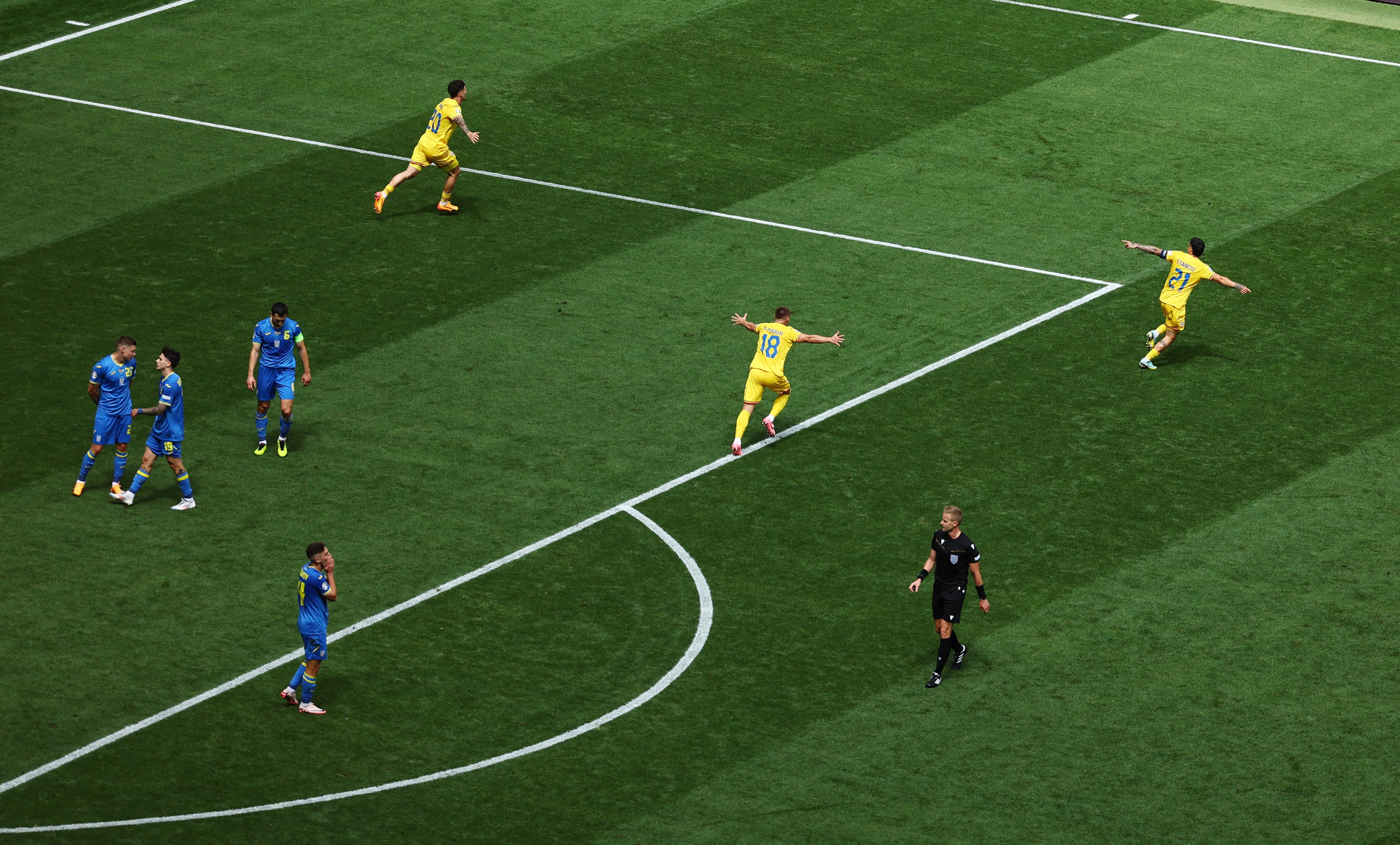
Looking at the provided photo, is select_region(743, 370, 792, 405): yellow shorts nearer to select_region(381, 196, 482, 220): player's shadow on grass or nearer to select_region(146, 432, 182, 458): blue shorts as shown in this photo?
select_region(146, 432, 182, 458): blue shorts

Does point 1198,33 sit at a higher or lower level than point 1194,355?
higher

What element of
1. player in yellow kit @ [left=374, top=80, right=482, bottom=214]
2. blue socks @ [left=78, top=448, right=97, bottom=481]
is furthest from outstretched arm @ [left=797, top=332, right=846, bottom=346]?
blue socks @ [left=78, top=448, right=97, bottom=481]

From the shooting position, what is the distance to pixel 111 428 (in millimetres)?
24359

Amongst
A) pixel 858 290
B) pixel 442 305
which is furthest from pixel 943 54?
pixel 442 305

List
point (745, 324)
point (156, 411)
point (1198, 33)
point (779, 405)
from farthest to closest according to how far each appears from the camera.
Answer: point (1198, 33) → point (779, 405) → point (745, 324) → point (156, 411)

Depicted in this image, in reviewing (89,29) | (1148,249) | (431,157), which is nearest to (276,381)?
(431,157)

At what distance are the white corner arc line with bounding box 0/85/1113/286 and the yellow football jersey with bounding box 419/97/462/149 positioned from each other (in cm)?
200

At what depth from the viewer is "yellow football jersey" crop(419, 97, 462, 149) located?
32.3 metres

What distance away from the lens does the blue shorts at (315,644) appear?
797 inches

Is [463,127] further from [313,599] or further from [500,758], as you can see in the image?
[500,758]

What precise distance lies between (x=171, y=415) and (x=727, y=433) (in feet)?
23.8

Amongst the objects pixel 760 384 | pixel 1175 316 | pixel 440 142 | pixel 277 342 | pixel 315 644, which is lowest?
pixel 315 644

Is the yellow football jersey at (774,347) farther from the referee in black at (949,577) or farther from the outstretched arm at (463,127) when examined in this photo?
the outstretched arm at (463,127)

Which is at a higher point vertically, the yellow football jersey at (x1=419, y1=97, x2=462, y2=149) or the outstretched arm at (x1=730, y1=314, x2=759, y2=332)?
the yellow football jersey at (x1=419, y1=97, x2=462, y2=149)
